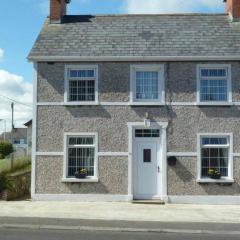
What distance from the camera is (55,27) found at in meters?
21.4

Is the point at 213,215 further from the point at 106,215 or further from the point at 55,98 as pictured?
the point at 55,98

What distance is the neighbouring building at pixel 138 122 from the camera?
19406mm

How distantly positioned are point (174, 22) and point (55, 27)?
15.9 feet

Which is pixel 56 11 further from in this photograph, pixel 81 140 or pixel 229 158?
pixel 229 158

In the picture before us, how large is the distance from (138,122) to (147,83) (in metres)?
1.56

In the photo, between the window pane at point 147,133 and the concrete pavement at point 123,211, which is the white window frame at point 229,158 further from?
the window pane at point 147,133

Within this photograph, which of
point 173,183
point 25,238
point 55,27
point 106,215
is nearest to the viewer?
point 25,238

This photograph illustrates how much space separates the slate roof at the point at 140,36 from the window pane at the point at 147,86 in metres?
0.85

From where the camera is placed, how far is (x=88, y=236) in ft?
39.0

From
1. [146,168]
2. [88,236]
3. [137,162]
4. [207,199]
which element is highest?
[137,162]

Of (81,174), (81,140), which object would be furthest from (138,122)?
(81,174)

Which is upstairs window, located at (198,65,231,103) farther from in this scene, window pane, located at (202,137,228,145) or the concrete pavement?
the concrete pavement

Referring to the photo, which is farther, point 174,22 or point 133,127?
point 174,22

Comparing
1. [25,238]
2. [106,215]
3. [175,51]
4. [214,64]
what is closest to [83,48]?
[175,51]
